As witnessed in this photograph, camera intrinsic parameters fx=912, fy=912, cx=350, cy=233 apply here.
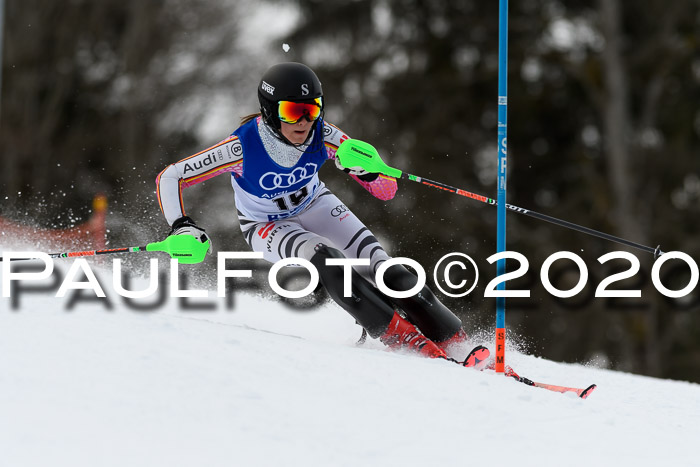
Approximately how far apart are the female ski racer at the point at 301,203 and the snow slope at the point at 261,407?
42 cm

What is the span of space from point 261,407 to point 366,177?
1.97 m

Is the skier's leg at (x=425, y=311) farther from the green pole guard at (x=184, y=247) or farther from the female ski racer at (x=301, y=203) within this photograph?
the green pole guard at (x=184, y=247)

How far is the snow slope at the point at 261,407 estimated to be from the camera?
296cm

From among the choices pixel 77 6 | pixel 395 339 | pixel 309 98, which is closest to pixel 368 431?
pixel 395 339

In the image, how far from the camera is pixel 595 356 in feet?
52.1

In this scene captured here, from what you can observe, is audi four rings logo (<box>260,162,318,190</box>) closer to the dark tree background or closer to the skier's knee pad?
the skier's knee pad

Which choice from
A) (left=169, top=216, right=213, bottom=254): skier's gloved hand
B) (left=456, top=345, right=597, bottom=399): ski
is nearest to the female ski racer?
(left=169, top=216, right=213, bottom=254): skier's gloved hand

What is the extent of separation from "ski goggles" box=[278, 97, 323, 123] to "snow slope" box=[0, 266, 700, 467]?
3.75 ft

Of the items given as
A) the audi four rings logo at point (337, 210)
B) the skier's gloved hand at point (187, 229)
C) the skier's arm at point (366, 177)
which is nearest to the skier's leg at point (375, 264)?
the audi four rings logo at point (337, 210)

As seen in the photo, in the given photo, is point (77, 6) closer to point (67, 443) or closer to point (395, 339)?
point (395, 339)

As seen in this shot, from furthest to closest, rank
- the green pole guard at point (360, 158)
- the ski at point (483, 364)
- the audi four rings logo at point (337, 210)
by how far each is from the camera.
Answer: the audi four rings logo at point (337, 210)
the green pole guard at point (360, 158)
the ski at point (483, 364)

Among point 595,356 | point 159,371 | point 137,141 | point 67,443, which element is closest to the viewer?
point 67,443

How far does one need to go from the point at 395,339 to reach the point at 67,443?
2269 mm

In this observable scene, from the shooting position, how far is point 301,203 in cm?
520
